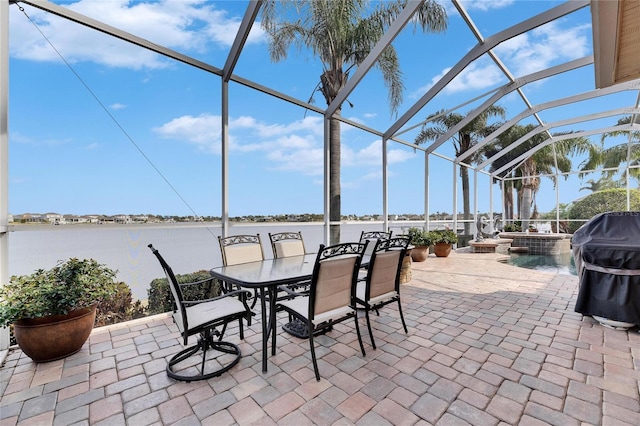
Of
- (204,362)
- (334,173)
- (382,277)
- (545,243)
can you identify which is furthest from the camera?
(545,243)

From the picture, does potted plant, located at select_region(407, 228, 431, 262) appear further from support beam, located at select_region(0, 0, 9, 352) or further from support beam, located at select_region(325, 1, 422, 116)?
support beam, located at select_region(0, 0, 9, 352)

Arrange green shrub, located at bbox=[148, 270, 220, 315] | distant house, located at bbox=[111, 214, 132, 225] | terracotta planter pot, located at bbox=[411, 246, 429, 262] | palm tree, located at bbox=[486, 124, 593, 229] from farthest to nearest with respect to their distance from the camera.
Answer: palm tree, located at bbox=[486, 124, 593, 229], terracotta planter pot, located at bbox=[411, 246, 429, 262], green shrub, located at bbox=[148, 270, 220, 315], distant house, located at bbox=[111, 214, 132, 225]

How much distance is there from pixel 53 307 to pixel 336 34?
6010 mm

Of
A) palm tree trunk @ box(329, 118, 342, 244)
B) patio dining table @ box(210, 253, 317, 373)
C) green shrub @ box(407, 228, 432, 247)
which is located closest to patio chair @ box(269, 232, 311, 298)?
patio dining table @ box(210, 253, 317, 373)

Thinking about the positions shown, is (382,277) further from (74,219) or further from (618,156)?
(618,156)

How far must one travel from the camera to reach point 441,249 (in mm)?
7895

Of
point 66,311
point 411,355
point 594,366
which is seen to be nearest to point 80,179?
point 66,311

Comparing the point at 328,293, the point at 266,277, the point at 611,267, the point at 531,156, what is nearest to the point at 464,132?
the point at 531,156

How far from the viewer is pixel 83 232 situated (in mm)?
3107

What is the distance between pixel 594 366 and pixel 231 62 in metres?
4.95

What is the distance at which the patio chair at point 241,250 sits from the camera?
3316 millimetres

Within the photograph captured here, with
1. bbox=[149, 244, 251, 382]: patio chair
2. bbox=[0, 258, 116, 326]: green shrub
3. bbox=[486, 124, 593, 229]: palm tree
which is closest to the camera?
bbox=[149, 244, 251, 382]: patio chair

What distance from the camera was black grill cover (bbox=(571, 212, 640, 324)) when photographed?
3.10m

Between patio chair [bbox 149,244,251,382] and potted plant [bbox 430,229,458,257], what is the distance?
625 cm
